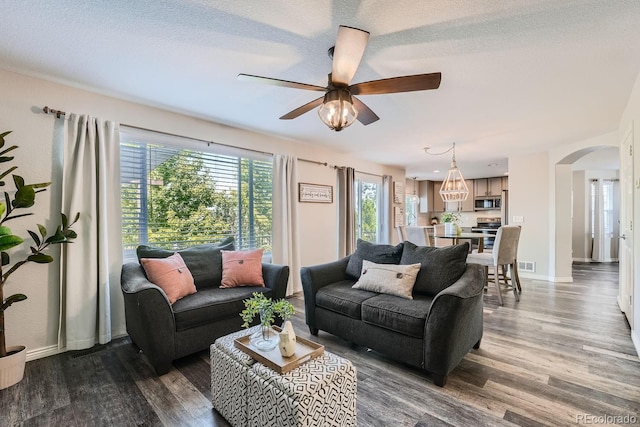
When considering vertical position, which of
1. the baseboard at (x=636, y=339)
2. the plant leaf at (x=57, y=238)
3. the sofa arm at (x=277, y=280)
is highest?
the plant leaf at (x=57, y=238)

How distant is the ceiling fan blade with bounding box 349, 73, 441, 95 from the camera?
1725mm

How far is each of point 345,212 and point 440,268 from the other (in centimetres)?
281

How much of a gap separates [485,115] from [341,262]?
7.82 ft

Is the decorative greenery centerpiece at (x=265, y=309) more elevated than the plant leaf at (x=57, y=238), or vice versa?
the plant leaf at (x=57, y=238)

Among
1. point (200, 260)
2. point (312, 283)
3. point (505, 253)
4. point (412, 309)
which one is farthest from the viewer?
point (505, 253)

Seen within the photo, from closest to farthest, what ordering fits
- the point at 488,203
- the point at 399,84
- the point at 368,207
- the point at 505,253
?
the point at 399,84, the point at 505,253, the point at 368,207, the point at 488,203

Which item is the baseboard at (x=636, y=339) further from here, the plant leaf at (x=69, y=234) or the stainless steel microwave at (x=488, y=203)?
the stainless steel microwave at (x=488, y=203)

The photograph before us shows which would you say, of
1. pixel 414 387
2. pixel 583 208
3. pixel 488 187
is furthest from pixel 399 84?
pixel 488 187

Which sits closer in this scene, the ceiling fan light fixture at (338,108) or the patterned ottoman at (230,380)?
the patterned ottoman at (230,380)

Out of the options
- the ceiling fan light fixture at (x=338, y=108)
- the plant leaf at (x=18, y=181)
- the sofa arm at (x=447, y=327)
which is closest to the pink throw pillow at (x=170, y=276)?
the plant leaf at (x=18, y=181)

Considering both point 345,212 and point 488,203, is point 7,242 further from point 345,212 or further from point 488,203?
point 488,203

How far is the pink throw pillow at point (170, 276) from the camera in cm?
249

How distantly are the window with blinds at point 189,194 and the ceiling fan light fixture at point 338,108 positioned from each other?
85.1 inches

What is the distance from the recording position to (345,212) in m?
5.26
